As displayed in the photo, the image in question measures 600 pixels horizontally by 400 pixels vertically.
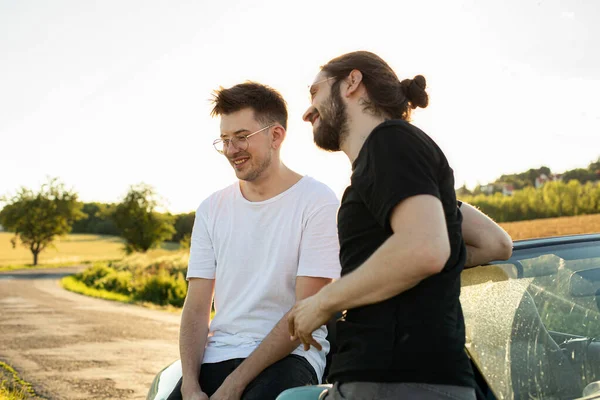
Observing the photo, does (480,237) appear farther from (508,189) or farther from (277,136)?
(508,189)

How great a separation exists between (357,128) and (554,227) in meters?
22.7

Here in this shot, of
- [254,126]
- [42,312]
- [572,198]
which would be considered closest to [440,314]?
[254,126]

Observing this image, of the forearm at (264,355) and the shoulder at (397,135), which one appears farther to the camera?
the forearm at (264,355)

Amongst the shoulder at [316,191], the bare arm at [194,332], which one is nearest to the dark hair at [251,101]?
the shoulder at [316,191]

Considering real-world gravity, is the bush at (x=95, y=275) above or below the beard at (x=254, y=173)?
below

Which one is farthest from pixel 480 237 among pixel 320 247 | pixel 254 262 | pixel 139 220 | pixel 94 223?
pixel 94 223

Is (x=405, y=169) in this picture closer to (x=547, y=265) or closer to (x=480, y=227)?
(x=480, y=227)

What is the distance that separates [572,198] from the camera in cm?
2750

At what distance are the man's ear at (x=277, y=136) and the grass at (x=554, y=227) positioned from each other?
57.2 feet

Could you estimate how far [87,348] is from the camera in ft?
33.4

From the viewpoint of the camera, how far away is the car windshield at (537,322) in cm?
240

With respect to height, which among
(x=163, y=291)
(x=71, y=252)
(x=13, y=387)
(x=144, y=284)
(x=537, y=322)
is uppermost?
(x=537, y=322)

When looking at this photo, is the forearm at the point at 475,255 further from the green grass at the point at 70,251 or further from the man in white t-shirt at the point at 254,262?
the green grass at the point at 70,251

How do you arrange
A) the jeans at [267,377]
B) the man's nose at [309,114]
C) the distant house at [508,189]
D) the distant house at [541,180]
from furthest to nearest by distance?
the distant house at [541,180]
the distant house at [508,189]
the jeans at [267,377]
the man's nose at [309,114]
